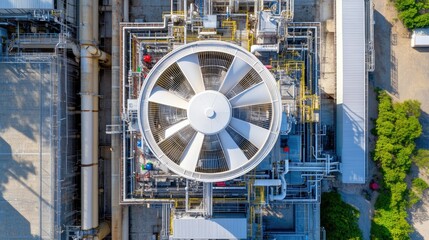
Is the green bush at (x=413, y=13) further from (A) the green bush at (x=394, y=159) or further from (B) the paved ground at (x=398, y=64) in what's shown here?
(B) the paved ground at (x=398, y=64)

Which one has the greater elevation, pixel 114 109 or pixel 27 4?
pixel 27 4

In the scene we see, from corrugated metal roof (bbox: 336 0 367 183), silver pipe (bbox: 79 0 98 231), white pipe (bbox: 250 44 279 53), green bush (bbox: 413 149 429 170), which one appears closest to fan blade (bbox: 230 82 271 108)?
white pipe (bbox: 250 44 279 53)

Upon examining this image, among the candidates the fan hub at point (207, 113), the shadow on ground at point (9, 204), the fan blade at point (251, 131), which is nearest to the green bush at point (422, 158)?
the fan blade at point (251, 131)

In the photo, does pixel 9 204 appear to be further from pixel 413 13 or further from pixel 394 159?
pixel 413 13

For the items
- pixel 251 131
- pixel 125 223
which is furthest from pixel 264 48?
pixel 125 223

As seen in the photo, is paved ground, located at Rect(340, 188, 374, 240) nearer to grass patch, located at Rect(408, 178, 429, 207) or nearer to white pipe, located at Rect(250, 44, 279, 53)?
grass patch, located at Rect(408, 178, 429, 207)
